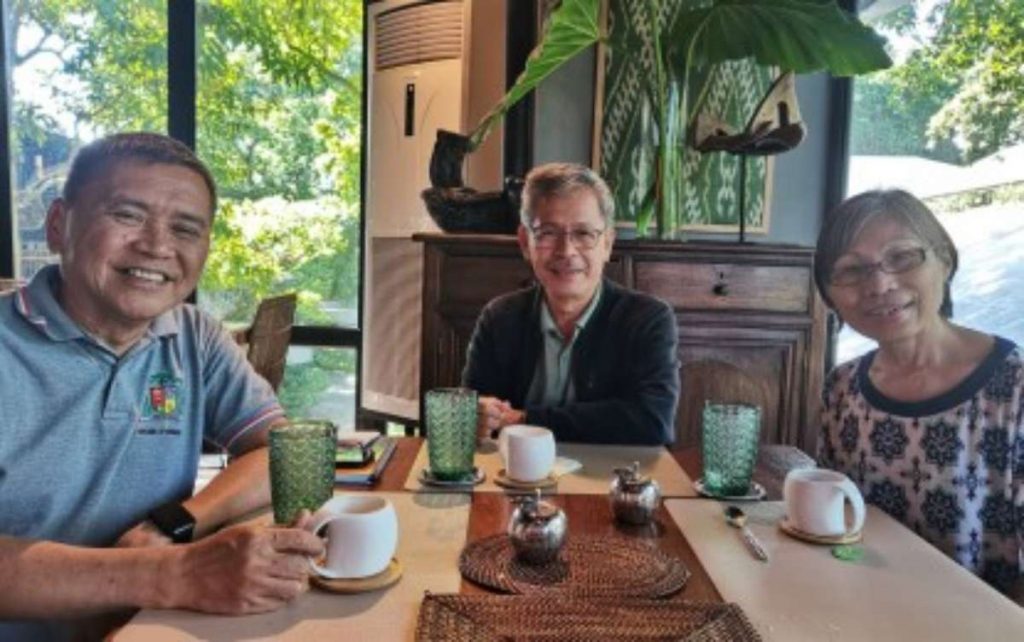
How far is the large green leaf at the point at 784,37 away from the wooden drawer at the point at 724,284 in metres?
0.64

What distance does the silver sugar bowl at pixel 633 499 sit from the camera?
3.50 feet

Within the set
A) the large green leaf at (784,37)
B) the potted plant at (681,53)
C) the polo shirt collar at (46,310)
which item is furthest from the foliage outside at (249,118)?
the polo shirt collar at (46,310)

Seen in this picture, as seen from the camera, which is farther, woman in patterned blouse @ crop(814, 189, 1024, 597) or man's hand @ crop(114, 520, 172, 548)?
woman in patterned blouse @ crop(814, 189, 1024, 597)

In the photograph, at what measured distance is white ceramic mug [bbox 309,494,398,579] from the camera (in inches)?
33.4

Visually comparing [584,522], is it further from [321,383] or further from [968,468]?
[321,383]

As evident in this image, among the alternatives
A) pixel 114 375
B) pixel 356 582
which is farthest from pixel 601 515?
pixel 114 375

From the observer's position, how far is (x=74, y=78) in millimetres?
4043

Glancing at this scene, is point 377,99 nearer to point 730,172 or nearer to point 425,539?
point 730,172

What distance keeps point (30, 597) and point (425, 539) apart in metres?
0.43

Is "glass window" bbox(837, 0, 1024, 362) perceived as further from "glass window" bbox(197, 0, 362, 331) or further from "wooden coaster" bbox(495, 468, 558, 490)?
"glass window" bbox(197, 0, 362, 331)

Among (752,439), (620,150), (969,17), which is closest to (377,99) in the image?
Result: (620,150)

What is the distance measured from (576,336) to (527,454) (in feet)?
1.86

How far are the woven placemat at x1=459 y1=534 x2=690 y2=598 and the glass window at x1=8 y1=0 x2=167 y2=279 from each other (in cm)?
369

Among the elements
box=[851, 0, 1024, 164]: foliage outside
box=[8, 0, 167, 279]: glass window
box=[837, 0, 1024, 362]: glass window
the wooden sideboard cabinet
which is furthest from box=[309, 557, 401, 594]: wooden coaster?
box=[8, 0, 167, 279]: glass window
